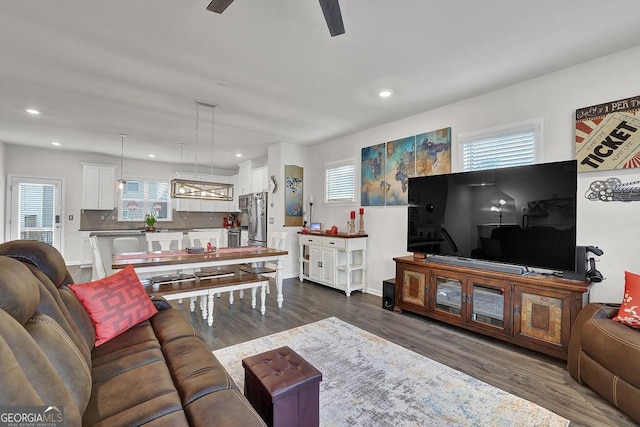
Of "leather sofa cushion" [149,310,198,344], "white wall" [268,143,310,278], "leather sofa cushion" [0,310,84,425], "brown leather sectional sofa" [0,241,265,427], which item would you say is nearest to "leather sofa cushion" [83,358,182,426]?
"brown leather sectional sofa" [0,241,265,427]

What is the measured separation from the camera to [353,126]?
4.63m

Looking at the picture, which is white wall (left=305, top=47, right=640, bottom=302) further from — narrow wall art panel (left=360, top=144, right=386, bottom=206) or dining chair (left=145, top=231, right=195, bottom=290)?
dining chair (left=145, top=231, right=195, bottom=290)

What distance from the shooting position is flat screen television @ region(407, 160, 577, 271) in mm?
2508

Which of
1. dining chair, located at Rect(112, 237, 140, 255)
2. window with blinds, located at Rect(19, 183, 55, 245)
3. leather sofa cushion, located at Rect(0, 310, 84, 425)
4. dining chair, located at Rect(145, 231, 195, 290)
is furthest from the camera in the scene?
window with blinds, located at Rect(19, 183, 55, 245)

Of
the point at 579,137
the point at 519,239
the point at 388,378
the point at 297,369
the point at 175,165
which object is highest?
the point at 175,165

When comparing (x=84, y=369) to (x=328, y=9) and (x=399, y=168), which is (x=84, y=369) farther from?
(x=399, y=168)

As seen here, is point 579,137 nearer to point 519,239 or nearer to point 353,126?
point 519,239

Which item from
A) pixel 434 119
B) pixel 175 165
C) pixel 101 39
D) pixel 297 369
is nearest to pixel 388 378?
pixel 297 369

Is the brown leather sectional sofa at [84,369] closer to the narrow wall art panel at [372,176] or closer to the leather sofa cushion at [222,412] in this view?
the leather sofa cushion at [222,412]

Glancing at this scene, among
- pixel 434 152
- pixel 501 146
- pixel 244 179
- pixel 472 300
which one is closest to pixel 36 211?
pixel 244 179

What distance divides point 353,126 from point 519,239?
286cm

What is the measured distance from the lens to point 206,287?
3.13 meters

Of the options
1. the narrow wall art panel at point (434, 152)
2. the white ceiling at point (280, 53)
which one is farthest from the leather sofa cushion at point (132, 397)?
the narrow wall art panel at point (434, 152)

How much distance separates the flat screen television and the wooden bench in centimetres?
210
